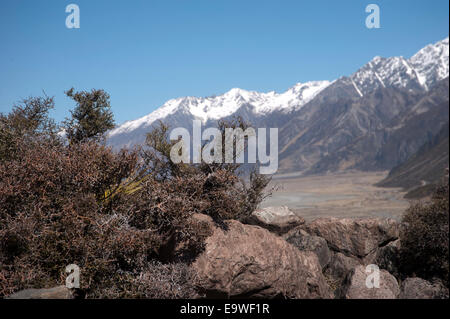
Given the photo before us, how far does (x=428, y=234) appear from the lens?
1376cm

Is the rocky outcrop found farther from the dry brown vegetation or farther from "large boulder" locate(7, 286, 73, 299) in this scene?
"large boulder" locate(7, 286, 73, 299)

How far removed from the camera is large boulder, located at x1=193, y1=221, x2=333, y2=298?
8.81m

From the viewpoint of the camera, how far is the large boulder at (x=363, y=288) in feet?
33.9

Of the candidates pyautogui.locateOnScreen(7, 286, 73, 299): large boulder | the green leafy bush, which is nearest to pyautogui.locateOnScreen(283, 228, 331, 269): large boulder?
the green leafy bush

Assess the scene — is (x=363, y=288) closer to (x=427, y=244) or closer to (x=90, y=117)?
(x=427, y=244)

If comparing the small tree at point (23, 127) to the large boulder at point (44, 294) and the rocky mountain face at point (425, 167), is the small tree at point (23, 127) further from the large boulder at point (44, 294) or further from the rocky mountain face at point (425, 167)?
the rocky mountain face at point (425, 167)

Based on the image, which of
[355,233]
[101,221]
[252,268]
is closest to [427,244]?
[355,233]

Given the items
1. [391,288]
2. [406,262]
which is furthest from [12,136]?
[406,262]

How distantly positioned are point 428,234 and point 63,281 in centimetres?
1263

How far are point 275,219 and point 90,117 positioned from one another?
7976 mm

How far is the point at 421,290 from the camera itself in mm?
11562

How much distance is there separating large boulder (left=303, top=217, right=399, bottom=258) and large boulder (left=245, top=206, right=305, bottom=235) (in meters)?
0.81
